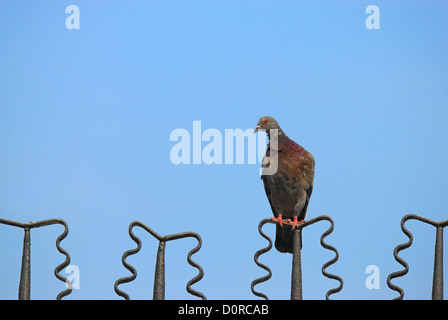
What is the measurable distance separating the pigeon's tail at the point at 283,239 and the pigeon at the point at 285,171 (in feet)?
0.79

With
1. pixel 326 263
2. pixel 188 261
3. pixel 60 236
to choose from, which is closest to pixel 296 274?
pixel 326 263

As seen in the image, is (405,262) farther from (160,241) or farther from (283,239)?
(283,239)

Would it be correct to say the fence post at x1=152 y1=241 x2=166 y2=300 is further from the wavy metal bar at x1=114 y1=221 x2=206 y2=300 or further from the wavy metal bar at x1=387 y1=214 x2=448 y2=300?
the wavy metal bar at x1=387 y1=214 x2=448 y2=300

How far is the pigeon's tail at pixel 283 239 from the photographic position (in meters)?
9.98

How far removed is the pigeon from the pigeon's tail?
239mm

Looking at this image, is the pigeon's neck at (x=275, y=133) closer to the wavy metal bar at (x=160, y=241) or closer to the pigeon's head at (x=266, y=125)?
the pigeon's head at (x=266, y=125)

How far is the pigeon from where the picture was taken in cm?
1034

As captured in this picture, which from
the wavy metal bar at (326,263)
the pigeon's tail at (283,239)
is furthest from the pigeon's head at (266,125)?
the wavy metal bar at (326,263)

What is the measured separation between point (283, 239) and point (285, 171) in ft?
2.85
